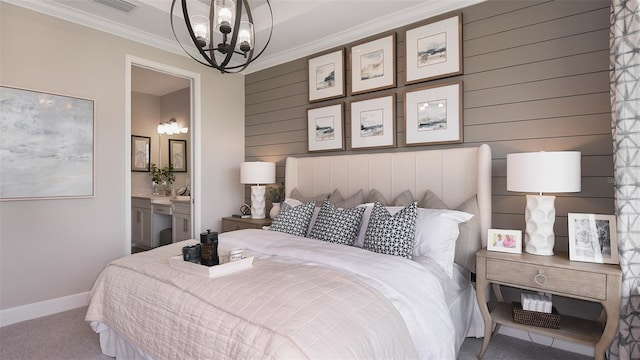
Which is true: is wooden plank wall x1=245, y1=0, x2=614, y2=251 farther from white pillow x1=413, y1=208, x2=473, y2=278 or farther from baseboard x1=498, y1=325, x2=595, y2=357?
baseboard x1=498, y1=325, x2=595, y2=357

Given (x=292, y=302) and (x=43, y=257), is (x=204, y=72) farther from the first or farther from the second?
(x=292, y=302)

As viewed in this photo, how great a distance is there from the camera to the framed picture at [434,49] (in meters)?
2.72

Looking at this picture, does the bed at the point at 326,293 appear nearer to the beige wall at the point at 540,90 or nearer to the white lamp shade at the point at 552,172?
the beige wall at the point at 540,90

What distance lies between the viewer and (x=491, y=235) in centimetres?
224

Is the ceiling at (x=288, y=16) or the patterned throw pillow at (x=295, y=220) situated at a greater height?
the ceiling at (x=288, y=16)

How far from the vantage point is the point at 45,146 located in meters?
2.87

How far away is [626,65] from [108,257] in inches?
171

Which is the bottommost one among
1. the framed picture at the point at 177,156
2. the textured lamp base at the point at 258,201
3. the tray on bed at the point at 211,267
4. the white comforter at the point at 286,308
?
the white comforter at the point at 286,308

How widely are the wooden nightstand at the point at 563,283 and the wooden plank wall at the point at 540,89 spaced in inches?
20.0

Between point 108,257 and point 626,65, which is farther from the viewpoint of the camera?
point 108,257

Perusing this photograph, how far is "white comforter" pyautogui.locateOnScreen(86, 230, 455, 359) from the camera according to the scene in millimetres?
1226

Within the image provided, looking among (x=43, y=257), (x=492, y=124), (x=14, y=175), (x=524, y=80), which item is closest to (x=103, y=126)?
(x=14, y=175)

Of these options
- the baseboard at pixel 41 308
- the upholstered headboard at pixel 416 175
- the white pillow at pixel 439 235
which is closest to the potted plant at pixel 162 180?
the baseboard at pixel 41 308

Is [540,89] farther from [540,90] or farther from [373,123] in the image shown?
[373,123]
